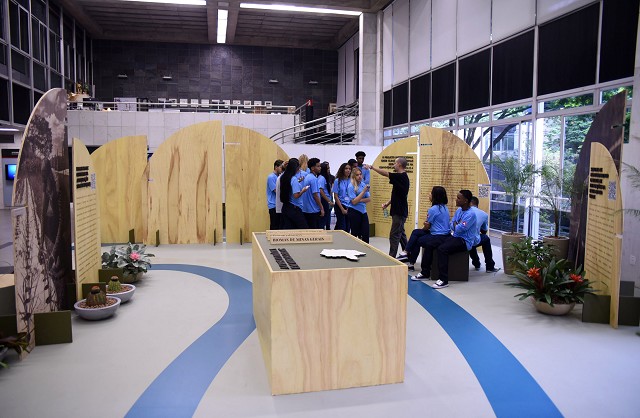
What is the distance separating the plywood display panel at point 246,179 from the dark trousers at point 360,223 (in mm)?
2140

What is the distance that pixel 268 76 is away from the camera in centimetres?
2205

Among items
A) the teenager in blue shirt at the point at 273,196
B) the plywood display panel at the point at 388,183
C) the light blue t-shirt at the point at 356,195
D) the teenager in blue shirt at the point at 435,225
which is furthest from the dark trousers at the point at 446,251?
the teenager in blue shirt at the point at 273,196

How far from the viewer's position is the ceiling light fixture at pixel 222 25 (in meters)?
16.9

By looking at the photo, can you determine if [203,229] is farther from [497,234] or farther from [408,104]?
[408,104]

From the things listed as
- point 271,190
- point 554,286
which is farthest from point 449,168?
point 554,286

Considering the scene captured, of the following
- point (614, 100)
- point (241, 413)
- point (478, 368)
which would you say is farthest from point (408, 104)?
point (241, 413)

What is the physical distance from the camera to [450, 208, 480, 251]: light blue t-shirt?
605 centimetres

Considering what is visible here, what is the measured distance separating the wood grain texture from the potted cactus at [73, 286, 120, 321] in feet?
14.6

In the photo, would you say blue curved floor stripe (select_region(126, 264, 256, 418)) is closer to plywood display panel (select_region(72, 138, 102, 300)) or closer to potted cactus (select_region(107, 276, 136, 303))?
potted cactus (select_region(107, 276, 136, 303))

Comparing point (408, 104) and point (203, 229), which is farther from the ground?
point (408, 104)

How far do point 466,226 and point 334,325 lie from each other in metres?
3.38

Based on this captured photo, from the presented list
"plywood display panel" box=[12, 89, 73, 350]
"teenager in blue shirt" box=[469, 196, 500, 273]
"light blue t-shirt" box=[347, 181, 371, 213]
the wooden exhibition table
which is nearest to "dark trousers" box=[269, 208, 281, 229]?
"light blue t-shirt" box=[347, 181, 371, 213]

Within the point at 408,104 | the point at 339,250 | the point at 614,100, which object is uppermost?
the point at 408,104

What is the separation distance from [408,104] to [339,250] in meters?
11.2
